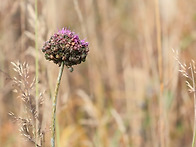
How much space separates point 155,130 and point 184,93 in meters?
0.72

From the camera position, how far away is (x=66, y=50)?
1.05 meters

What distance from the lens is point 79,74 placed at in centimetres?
420

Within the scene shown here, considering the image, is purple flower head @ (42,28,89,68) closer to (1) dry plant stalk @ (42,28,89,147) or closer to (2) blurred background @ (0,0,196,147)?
(1) dry plant stalk @ (42,28,89,147)

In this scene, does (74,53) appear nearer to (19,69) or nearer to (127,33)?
(19,69)

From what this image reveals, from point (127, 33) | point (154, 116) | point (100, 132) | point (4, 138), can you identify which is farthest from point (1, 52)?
point (127, 33)

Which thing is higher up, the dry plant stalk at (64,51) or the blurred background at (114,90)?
the blurred background at (114,90)

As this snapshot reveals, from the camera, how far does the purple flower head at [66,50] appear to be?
1.05m

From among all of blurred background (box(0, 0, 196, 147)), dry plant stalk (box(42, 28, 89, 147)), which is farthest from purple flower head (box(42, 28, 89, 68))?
blurred background (box(0, 0, 196, 147))

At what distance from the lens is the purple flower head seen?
1.05 meters

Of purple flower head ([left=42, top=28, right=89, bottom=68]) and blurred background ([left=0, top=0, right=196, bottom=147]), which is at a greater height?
blurred background ([left=0, top=0, right=196, bottom=147])

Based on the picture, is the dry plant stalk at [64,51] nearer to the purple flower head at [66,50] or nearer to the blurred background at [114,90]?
the purple flower head at [66,50]

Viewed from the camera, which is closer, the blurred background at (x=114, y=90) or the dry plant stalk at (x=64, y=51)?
the dry plant stalk at (x=64, y=51)

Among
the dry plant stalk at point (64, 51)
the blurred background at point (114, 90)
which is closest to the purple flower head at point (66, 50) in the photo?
the dry plant stalk at point (64, 51)

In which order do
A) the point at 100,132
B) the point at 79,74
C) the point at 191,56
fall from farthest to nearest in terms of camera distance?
the point at 79,74, the point at 191,56, the point at 100,132
